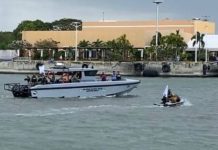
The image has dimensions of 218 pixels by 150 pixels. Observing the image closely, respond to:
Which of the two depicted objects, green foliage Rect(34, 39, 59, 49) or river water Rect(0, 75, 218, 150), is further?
green foliage Rect(34, 39, 59, 49)

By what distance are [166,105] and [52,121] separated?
1236 centimetres

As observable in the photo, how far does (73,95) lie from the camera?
→ 58031mm

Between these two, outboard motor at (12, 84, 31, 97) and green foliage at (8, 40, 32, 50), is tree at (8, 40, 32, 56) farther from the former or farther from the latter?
outboard motor at (12, 84, 31, 97)

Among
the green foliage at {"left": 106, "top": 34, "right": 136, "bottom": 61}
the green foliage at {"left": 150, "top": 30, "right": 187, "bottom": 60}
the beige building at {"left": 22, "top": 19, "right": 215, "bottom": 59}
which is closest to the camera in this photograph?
the green foliage at {"left": 150, "top": 30, "right": 187, "bottom": 60}

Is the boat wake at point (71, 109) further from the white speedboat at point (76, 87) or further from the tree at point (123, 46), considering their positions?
the tree at point (123, 46)

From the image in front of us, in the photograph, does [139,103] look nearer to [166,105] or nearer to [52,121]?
[166,105]

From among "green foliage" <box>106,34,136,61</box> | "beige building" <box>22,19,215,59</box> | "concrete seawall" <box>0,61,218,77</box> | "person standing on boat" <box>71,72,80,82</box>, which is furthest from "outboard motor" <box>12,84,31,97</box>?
"beige building" <box>22,19,215,59</box>

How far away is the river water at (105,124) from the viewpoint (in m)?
35.1

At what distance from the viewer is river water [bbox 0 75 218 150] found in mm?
35062

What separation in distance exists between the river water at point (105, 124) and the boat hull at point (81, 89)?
0.67m

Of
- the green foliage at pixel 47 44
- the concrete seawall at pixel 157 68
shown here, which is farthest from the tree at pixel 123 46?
the green foliage at pixel 47 44

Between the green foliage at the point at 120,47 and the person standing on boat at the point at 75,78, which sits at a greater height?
the green foliage at the point at 120,47

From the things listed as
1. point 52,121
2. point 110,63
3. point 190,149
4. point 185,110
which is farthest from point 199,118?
point 110,63

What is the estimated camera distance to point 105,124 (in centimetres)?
4266
